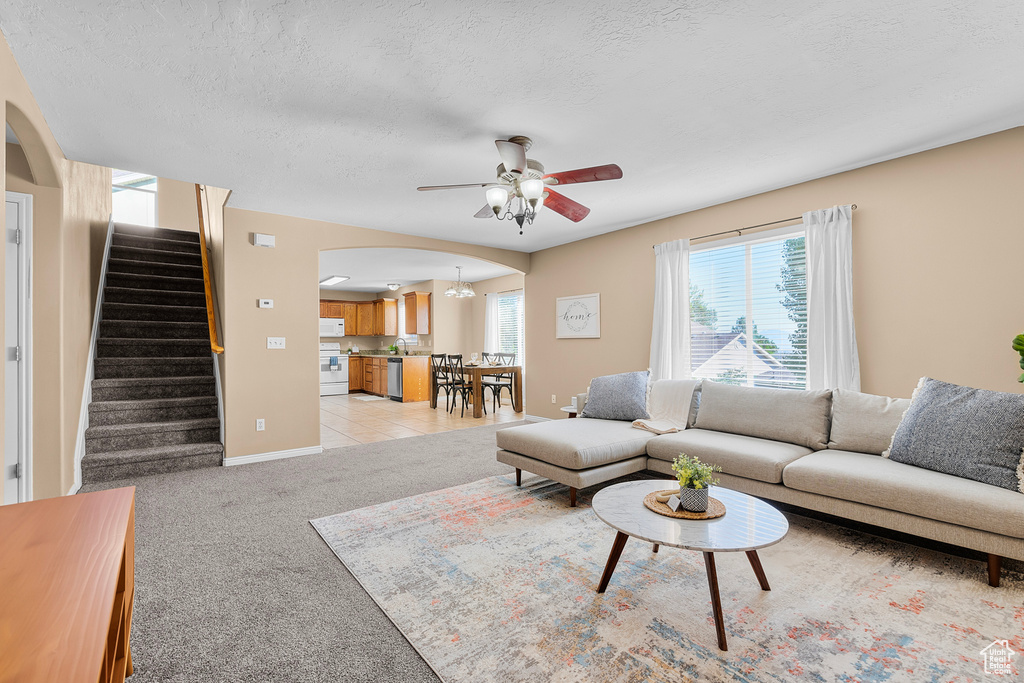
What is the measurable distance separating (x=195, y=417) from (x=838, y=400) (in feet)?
18.7

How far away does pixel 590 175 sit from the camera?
2734 millimetres

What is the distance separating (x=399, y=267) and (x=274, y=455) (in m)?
4.32

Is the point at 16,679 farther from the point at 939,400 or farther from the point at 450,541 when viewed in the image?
the point at 939,400

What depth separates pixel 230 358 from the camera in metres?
4.43

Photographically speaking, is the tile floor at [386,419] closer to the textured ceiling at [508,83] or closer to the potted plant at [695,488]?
the textured ceiling at [508,83]

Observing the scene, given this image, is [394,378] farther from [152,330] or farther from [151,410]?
[151,410]

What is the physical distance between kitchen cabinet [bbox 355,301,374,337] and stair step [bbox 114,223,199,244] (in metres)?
4.86

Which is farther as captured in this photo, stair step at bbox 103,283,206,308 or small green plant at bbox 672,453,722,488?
stair step at bbox 103,283,206,308

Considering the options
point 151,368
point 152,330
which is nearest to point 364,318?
point 152,330

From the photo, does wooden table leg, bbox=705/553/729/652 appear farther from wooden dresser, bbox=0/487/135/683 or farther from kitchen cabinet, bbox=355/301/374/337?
kitchen cabinet, bbox=355/301/374/337

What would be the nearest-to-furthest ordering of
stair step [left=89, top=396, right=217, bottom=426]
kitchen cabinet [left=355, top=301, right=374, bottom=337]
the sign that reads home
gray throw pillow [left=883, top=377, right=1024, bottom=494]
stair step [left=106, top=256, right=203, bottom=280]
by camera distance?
gray throw pillow [left=883, top=377, right=1024, bottom=494]
stair step [left=89, top=396, right=217, bottom=426]
stair step [left=106, top=256, right=203, bottom=280]
the sign that reads home
kitchen cabinet [left=355, top=301, right=374, bottom=337]

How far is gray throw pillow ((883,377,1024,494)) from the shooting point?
2.31m

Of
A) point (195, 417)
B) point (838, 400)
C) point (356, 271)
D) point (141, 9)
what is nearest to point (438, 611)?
point (141, 9)

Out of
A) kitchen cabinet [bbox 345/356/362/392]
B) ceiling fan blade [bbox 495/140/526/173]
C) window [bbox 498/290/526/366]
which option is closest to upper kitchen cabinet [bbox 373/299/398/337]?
kitchen cabinet [bbox 345/356/362/392]
